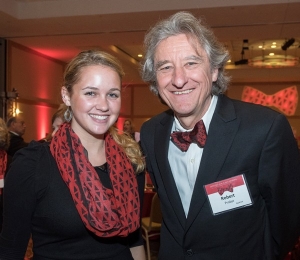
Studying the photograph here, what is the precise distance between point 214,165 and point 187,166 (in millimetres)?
163

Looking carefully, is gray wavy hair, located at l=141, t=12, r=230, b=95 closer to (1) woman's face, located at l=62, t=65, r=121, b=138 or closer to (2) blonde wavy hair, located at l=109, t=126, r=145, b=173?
(1) woman's face, located at l=62, t=65, r=121, b=138

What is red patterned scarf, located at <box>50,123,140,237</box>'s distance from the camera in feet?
5.96

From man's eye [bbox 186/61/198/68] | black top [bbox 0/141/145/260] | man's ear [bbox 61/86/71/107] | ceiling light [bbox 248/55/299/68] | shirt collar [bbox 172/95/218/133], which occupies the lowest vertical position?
black top [bbox 0/141/145/260]

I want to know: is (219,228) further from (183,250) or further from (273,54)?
(273,54)

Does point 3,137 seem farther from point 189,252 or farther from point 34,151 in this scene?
point 189,252

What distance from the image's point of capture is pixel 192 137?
5.91ft

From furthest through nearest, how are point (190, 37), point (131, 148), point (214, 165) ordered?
point (131, 148) < point (190, 37) < point (214, 165)

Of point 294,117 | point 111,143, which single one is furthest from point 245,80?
point 111,143

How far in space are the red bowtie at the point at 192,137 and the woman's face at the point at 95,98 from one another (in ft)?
1.11

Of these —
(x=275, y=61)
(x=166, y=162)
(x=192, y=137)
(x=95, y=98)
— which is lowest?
(x=166, y=162)

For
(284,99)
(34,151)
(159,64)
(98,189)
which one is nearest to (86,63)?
(159,64)

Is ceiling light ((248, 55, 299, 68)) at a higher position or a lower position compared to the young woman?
higher

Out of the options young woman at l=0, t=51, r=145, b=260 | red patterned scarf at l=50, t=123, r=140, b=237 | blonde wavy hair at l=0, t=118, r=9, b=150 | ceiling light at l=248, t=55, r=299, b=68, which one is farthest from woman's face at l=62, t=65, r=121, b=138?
ceiling light at l=248, t=55, r=299, b=68

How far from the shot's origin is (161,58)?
1.83 metres
